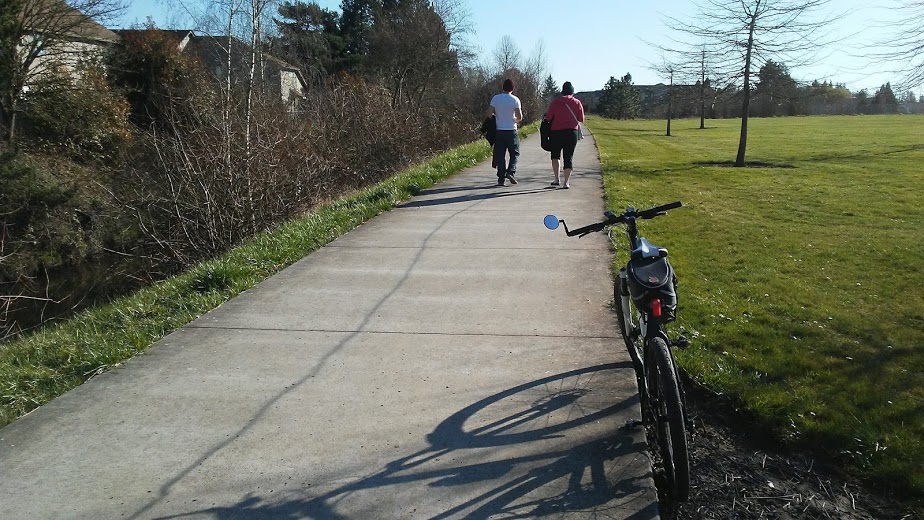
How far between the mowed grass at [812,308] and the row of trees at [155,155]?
20.0 ft

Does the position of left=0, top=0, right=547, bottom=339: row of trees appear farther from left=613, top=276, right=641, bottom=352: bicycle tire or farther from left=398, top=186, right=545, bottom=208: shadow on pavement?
left=613, top=276, right=641, bottom=352: bicycle tire

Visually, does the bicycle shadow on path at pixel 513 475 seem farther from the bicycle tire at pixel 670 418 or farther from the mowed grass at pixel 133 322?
the mowed grass at pixel 133 322

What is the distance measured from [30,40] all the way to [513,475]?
24.7m

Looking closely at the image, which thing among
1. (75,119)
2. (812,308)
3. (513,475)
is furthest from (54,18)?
(513,475)

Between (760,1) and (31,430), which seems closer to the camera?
(31,430)

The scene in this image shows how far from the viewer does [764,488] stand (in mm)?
3303

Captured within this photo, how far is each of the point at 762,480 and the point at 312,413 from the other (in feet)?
7.56

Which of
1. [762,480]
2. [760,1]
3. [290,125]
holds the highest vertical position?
[760,1]

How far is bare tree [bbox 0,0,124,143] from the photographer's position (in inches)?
818

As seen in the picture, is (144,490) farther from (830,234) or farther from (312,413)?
(830,234)

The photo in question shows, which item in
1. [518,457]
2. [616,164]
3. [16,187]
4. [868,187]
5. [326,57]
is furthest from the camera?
[326,57]

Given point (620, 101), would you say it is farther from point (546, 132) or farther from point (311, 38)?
point (546, 132)

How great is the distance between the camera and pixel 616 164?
18.4 m

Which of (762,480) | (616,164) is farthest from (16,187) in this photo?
(762,480)
